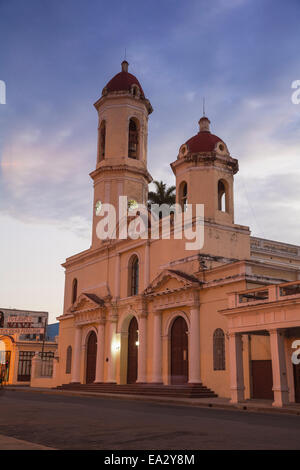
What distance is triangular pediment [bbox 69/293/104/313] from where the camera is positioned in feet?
104

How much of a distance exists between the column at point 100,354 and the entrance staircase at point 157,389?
623mm

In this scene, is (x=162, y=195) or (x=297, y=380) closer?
(x=297, y=380)

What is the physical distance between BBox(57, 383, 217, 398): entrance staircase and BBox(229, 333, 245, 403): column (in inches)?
147

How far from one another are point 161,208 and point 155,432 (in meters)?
35.9

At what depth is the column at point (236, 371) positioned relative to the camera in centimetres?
1800

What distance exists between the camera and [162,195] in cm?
4522

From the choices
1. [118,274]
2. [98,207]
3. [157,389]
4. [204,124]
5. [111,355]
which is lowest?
[157,389]

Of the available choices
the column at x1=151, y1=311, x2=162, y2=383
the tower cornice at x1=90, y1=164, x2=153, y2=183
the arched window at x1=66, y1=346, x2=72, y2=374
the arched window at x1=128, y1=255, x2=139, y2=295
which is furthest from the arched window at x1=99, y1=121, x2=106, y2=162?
the column at x1=151, y1=311, x2=162, y2=383

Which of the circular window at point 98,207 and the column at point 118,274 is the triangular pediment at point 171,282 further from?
the circular window at point 98,207

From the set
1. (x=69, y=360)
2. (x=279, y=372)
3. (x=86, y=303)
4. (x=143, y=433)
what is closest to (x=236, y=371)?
(x=279, y=372)

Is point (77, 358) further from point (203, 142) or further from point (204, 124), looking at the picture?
point (204, 124)

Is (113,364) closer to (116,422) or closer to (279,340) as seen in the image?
(279,340)

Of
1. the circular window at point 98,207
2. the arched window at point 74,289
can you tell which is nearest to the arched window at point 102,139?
the circular window at point 98,207

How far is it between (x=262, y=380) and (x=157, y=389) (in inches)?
236
